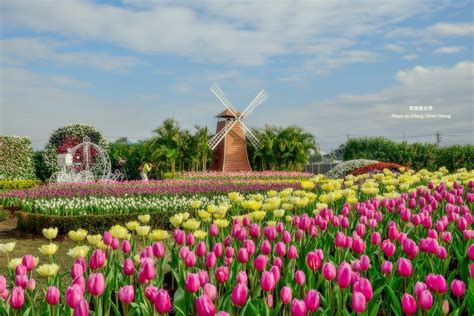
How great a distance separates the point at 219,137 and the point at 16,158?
10.8 metres

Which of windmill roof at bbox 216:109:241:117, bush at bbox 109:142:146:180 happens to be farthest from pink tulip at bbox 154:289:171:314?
bush at bbox 109:142:146:180

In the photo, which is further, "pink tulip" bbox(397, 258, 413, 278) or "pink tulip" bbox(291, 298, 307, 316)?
"pink tulip" bbox(397, 258, 413, 278)

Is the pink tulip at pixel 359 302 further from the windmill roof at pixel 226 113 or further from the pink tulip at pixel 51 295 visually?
the windmill roof at pixel 226 113

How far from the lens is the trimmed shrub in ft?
103

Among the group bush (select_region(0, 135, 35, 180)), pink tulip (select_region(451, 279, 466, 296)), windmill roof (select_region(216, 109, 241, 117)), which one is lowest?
pink tulip (select_region(451, 279, 466, 296))

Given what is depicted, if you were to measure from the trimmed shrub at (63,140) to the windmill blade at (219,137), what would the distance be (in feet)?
21.7

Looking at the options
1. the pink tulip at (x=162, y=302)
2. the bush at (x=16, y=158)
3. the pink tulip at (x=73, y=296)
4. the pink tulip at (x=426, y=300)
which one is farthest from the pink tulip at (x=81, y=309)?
the bush at (x=16, y=158)

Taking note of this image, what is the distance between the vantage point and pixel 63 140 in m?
31.5

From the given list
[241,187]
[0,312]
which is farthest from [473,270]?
[241,187]

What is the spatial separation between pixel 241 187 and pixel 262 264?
12087mm

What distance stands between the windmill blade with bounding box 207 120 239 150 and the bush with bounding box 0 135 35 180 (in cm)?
972

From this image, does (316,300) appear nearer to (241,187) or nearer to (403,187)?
(403,187)

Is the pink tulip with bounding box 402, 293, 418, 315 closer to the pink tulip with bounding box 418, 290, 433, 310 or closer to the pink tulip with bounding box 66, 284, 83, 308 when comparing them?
the pink tulip with bounding box 418, 290, 433, 310

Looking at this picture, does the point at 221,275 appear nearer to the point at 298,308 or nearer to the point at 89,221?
the point at 298,308
